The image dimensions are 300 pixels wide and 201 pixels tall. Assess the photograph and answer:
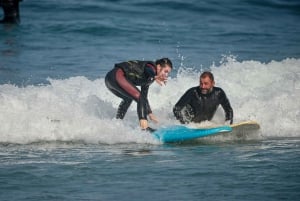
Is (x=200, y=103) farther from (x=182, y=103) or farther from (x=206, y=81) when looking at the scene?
(x=206, y=81)

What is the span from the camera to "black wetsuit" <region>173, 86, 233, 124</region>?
11805 millimetres

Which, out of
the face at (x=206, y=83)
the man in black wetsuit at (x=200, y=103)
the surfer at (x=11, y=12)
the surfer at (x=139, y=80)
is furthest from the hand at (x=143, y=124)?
the surfer at (x=11, y=12)

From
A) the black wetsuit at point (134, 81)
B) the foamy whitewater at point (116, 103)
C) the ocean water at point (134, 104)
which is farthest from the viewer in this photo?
the foamy whitewater at point (116, 103)

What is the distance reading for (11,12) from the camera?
2352 centimetres

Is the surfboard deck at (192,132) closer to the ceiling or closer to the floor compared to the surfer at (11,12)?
closer to the floor

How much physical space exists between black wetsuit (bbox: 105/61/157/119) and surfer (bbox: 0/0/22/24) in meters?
12.4

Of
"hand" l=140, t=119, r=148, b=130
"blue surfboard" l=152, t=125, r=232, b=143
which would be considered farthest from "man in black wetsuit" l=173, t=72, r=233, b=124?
"hand" l=140, t=119, r=148, b=130

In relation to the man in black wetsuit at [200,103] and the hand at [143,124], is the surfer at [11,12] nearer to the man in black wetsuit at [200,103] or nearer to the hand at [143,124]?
the man in black wetsuit at [200,103]

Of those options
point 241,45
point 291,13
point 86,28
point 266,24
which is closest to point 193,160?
point 241,45

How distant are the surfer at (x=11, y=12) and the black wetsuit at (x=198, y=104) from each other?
1274 cm

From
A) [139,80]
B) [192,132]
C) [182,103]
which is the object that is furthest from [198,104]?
[139,80]

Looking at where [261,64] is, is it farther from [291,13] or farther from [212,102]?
[291,13]

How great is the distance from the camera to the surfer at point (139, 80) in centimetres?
1105

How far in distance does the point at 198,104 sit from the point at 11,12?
12.9 metres
